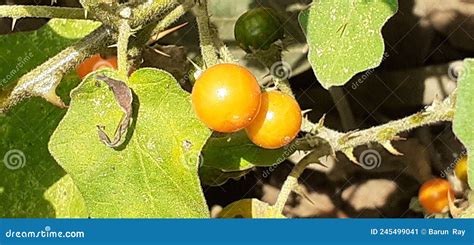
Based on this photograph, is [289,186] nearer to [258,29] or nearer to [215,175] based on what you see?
[215,175]

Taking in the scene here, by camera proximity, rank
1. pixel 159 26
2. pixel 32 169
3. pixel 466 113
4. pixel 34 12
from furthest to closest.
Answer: pixel 32 169 → pixel 159 26 → pixel 34 12 → pixel 466 113

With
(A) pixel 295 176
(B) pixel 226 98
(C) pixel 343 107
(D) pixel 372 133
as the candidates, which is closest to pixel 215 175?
(A) pixel 295 176

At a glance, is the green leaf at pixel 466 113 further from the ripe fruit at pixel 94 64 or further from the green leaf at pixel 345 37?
the ripe fruit at pixel 94 64

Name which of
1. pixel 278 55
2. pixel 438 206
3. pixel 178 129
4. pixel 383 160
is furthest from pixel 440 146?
pixel 178 129

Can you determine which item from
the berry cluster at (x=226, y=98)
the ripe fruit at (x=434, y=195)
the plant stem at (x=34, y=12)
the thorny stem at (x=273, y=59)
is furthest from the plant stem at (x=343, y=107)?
the plant stem at (x=34, y=12)
